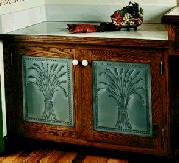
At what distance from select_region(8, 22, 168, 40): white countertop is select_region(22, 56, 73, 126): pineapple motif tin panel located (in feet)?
0.57

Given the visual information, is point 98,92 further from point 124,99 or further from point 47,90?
point 47,90

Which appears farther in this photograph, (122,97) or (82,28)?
(82,28)

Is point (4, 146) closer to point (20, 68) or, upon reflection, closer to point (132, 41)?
point (20, 68)

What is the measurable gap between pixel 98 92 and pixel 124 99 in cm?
17

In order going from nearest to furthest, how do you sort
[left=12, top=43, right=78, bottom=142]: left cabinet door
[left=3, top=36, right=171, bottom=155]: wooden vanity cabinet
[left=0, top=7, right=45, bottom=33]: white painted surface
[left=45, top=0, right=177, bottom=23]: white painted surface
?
1. [left=3, top=36, right=171, bottom=155]: wooden vanity cabinet
2. [left=12, top=43, right=78, bottom=142]: left cabinet door
3. [left=0, top=7, right=45, bottom=33]: white painted surface
4. [left=45, top=0, right=177, bottom=23]: white painted surface

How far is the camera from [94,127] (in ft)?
9.63

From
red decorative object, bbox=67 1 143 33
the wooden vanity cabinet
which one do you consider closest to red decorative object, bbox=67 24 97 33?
red decorative object, bbox=67 1 143 33

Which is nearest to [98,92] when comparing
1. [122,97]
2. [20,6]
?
[122,97]

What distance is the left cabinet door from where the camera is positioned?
2.94m

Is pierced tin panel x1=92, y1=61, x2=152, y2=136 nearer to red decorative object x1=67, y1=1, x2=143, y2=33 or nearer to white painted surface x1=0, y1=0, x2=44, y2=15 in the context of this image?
red decorative object x1=67, y1=1, x2=143, y2=33

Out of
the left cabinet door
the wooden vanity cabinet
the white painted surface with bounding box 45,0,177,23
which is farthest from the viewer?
the white painted surface with bounding box 45,0,177,23

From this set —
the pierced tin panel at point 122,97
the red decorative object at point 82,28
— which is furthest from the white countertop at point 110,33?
the pierced tin panel at point 122,97

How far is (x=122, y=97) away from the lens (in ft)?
9.30

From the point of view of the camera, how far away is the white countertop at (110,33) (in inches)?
109
